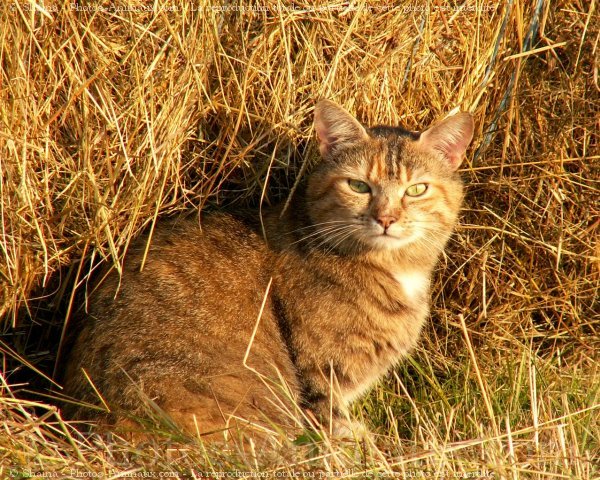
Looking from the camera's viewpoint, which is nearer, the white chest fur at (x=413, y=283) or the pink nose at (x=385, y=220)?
the pink nose at (x=385, y=220)

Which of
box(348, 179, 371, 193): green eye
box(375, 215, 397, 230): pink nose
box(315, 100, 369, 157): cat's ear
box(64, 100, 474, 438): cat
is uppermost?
box(315, 100, 369, 157): cat's ear

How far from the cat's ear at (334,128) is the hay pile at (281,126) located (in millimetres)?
208

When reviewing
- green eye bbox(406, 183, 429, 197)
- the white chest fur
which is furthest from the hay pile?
green eye bbox(406, 183, 429, 197)

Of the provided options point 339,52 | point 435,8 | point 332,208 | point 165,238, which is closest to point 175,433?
point 165,238

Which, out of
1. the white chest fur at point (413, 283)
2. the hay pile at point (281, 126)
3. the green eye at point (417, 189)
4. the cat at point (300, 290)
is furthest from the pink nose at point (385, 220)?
the hay pile at point (281, 126)

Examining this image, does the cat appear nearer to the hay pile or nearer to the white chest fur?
the white chest fur

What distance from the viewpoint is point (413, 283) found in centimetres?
342

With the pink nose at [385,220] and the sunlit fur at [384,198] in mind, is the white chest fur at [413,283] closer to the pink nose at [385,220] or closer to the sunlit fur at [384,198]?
the sunlit fur at [384,198]

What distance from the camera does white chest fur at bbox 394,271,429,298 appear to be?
3.38 m

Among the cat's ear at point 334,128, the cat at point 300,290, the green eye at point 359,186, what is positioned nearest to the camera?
the cat at point 300,290

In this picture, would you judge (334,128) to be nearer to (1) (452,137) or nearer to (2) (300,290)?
(1) (452,137)

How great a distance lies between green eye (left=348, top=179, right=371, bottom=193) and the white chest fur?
0.43 metres

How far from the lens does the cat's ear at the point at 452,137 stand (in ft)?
10.5

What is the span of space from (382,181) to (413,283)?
1.77 feet
